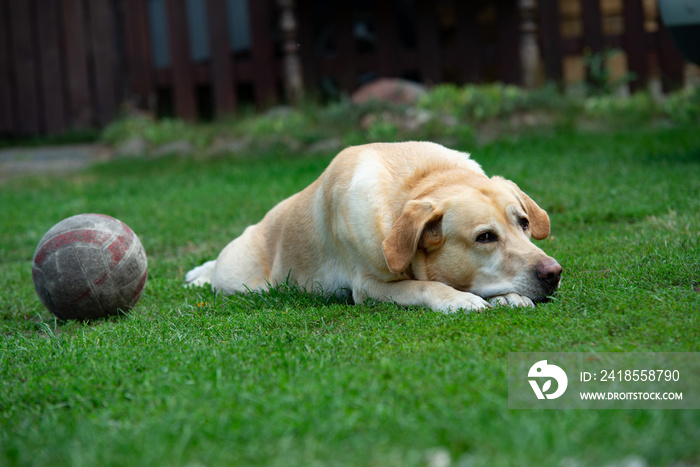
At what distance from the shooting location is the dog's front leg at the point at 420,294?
364 cm

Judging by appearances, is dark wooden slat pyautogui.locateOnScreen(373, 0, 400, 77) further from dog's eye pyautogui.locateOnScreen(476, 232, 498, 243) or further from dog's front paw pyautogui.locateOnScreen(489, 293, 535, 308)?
dog's front paw pyautogui.locateOnScreen(489, 293, 535, 308)

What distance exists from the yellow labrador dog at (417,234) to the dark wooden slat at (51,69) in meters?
11.1

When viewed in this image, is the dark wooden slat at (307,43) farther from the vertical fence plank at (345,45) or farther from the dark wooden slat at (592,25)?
the dark wooden slat at (592,25)

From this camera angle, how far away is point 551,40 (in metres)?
11.1

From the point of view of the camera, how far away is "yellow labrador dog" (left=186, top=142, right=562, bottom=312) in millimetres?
3658

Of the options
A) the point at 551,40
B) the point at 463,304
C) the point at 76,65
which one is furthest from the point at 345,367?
the point at 76,65

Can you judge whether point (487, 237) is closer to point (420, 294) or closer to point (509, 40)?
point (420, 294)

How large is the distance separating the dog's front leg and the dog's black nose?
1.03ft

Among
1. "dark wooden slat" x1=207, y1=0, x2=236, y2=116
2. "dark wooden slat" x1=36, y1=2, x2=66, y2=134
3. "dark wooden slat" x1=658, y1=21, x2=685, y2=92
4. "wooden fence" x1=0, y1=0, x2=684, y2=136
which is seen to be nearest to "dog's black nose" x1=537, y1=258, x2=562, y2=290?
"wooden fence" x1=0, y1=0, x2=684, y2=136

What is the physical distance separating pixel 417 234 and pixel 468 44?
8734 mm

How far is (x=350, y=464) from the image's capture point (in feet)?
6.92

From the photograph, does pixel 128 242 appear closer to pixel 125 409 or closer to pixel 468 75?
pixel 125 409

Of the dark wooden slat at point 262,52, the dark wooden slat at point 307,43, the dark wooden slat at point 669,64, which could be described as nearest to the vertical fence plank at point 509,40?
the dark wooden slat at point 669,64

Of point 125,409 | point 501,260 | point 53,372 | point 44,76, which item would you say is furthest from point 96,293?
point 44,76
